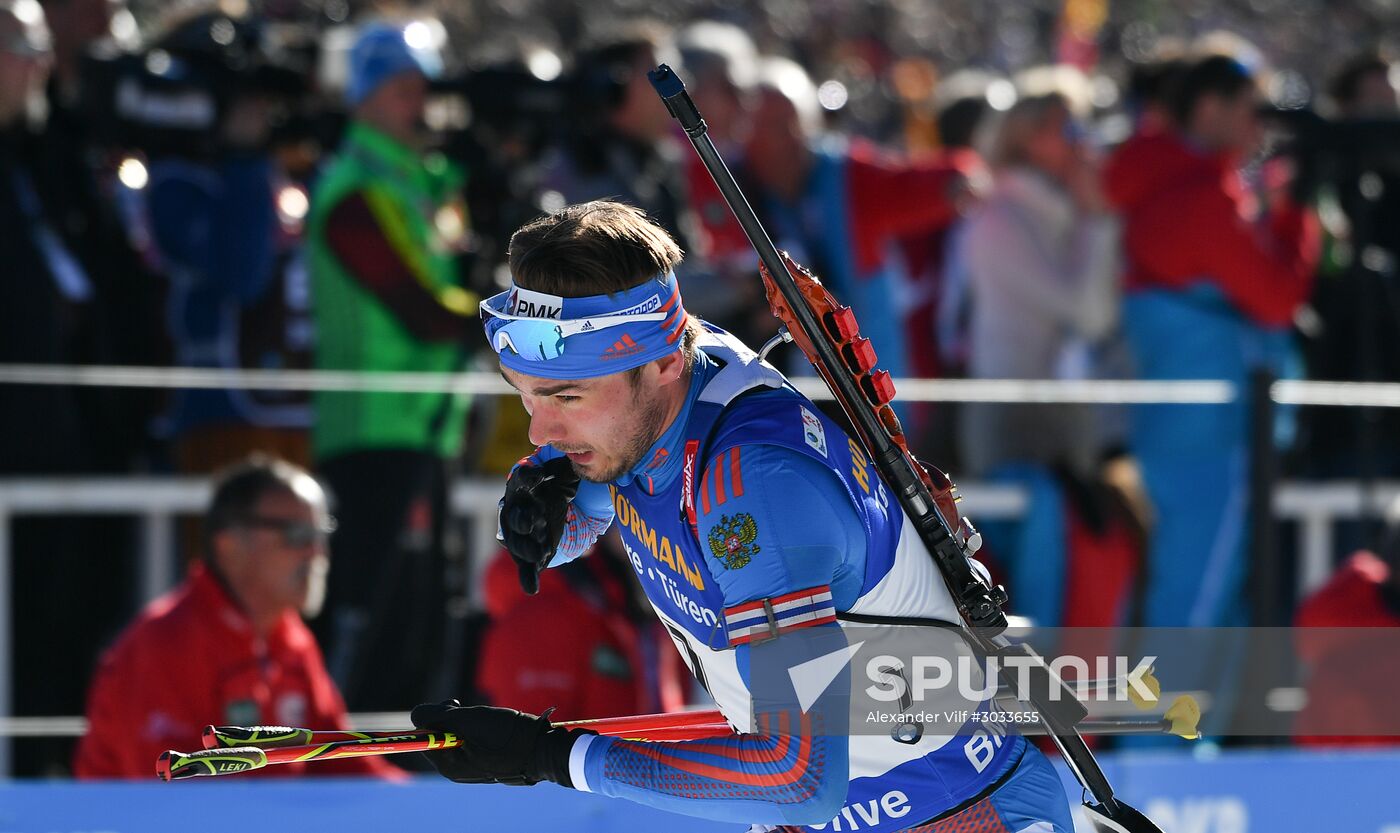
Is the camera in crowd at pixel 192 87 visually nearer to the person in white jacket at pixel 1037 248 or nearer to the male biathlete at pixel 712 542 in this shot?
the person in white jacket at pixel 1037 248

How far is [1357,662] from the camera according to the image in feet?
17.9

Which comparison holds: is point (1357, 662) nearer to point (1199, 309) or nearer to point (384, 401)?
point (1199, 309)

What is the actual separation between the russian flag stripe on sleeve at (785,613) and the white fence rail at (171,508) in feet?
10.4

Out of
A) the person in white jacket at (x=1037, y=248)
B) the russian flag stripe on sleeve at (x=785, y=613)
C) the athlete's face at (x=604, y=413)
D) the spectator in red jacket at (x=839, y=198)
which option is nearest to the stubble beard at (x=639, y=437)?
the athlete's face at (x=604, y=413)

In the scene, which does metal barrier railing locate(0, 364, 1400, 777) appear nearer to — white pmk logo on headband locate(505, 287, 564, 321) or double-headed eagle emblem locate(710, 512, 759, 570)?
white pmk logo on headband locate(505, 287, 564, 321)

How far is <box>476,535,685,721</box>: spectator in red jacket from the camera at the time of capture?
5109mm

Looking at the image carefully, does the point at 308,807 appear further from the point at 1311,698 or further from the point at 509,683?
the point at 1311,698

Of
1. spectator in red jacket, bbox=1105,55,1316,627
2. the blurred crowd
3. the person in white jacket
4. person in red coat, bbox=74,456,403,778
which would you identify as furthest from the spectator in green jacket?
spectator in red jacket, bbox=1105,55,1316,627

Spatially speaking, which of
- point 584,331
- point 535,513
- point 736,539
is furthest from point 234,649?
point 736,539

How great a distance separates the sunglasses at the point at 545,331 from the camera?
9.66 ft

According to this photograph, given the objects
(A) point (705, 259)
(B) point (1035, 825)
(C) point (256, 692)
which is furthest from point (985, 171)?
(B) point (1035, 825)

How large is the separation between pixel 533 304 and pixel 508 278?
8.71 ft

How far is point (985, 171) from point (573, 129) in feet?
4.80

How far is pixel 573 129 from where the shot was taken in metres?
6.29
